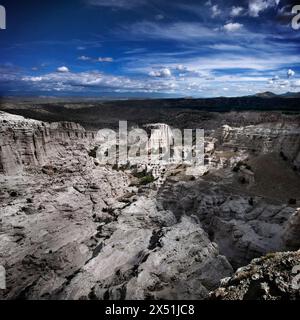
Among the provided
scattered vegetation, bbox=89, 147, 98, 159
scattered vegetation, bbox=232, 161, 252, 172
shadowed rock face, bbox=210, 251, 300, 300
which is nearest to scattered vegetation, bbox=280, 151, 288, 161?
scattered vegetation, bbox=232, 161, 252, 172

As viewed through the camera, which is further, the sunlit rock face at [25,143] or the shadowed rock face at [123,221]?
the sunlit rock face at [25,143]

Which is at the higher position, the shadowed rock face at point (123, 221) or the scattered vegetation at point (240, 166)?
the scattered vegetation at point (240, 166)

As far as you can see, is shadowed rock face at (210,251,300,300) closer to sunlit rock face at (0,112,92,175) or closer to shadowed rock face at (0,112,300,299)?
shadowed rock face at (0,112,300,299)

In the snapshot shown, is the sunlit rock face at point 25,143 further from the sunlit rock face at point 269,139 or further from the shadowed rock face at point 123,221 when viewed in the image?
the sunlit rock face at point 269,139

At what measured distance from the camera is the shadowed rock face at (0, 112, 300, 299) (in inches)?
656

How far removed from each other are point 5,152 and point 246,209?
19012mm

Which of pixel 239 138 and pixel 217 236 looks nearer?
pixel 217 236

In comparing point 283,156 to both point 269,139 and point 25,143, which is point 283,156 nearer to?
point 269,139

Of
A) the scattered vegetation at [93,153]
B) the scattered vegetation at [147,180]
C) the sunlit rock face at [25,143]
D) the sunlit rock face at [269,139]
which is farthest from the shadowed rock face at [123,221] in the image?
the scattered vegetation at [93,153]

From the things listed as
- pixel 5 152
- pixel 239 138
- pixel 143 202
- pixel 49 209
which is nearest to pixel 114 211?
pixel 143 202

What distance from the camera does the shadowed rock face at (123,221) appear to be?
16656 millimetres

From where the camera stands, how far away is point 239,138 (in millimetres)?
42188
